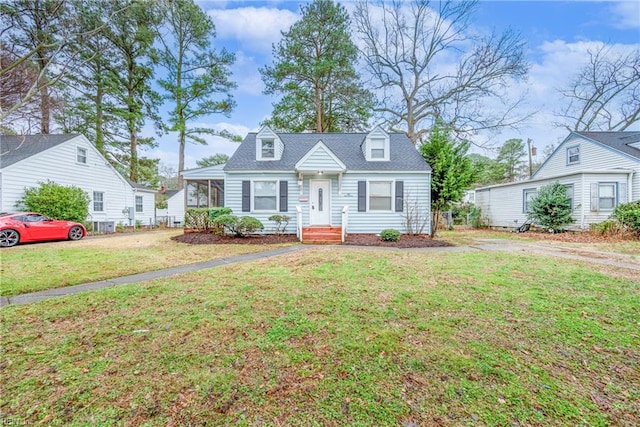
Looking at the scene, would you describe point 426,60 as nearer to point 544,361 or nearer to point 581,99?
point 581,99

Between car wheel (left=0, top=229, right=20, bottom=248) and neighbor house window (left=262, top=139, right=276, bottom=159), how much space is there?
30.2 ft

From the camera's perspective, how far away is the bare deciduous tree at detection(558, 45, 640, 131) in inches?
822

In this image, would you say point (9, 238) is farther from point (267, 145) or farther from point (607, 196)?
point (607, 196)

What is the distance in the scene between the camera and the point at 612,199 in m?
13.3

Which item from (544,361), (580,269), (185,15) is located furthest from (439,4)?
(544,361)

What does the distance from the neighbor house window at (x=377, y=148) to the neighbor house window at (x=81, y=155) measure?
1643 cm

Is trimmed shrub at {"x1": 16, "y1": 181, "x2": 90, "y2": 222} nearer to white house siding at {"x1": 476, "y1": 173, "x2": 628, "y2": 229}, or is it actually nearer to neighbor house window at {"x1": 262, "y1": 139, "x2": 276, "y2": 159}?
neighbor house window at {"x1": 262, "y1": 139, "x2": 276, "y2": 159}

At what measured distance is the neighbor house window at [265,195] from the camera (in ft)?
38.7

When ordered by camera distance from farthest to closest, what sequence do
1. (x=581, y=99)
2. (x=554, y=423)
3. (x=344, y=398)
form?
(x=581, y=99), (x=344, y=398), (x=554, y=423)

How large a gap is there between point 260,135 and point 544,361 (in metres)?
11.9

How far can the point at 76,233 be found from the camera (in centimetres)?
1146

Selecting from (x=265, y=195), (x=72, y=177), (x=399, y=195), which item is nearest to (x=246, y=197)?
(x=265, y=195)

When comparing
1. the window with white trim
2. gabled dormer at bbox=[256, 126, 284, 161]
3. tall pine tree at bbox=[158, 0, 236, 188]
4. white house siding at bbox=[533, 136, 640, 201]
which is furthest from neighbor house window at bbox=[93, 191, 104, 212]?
white house siding at bbox=[533, 136, 640, 201]

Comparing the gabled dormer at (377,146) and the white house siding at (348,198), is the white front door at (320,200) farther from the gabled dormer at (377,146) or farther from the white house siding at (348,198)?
the gabled dormer at (377,146)
